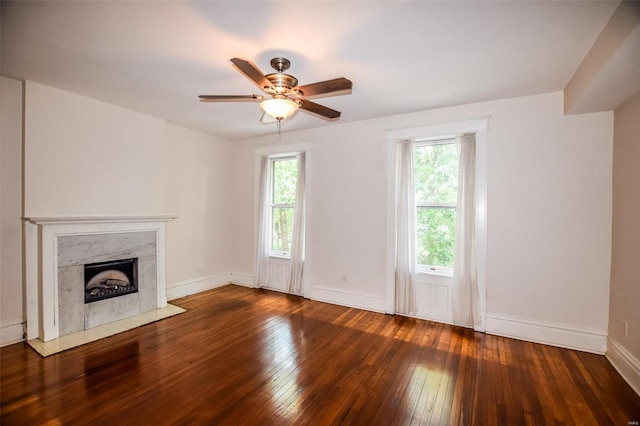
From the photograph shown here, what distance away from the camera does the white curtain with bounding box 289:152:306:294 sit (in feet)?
15.0

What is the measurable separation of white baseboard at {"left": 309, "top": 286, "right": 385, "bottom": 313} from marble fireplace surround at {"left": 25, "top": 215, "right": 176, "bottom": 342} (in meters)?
2.36

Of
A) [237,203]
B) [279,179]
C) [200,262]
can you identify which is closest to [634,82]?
[279,179]

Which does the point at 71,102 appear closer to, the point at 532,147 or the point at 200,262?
the point at 200,262

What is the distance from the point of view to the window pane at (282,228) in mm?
4922

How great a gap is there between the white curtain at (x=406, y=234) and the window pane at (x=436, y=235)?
143mm

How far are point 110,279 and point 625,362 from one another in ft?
17.7

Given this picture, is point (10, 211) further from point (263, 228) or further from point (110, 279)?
point (263, 228)

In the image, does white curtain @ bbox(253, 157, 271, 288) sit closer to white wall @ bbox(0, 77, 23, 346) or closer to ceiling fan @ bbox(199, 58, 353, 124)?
ceiling fan @ bbox(199, 58, 353, 124)

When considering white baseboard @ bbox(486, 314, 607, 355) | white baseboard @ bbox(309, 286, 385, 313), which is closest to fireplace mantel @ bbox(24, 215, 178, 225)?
white baseboard @ bbox(309, 286, 385, 313)

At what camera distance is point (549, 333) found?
9.78ft

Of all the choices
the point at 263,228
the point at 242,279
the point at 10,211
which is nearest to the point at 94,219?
the point at 10,211

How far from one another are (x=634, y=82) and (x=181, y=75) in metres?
3.84

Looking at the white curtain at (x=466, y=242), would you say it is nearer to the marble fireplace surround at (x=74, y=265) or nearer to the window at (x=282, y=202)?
the window at (x=282, y=202)

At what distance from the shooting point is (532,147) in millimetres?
3070
